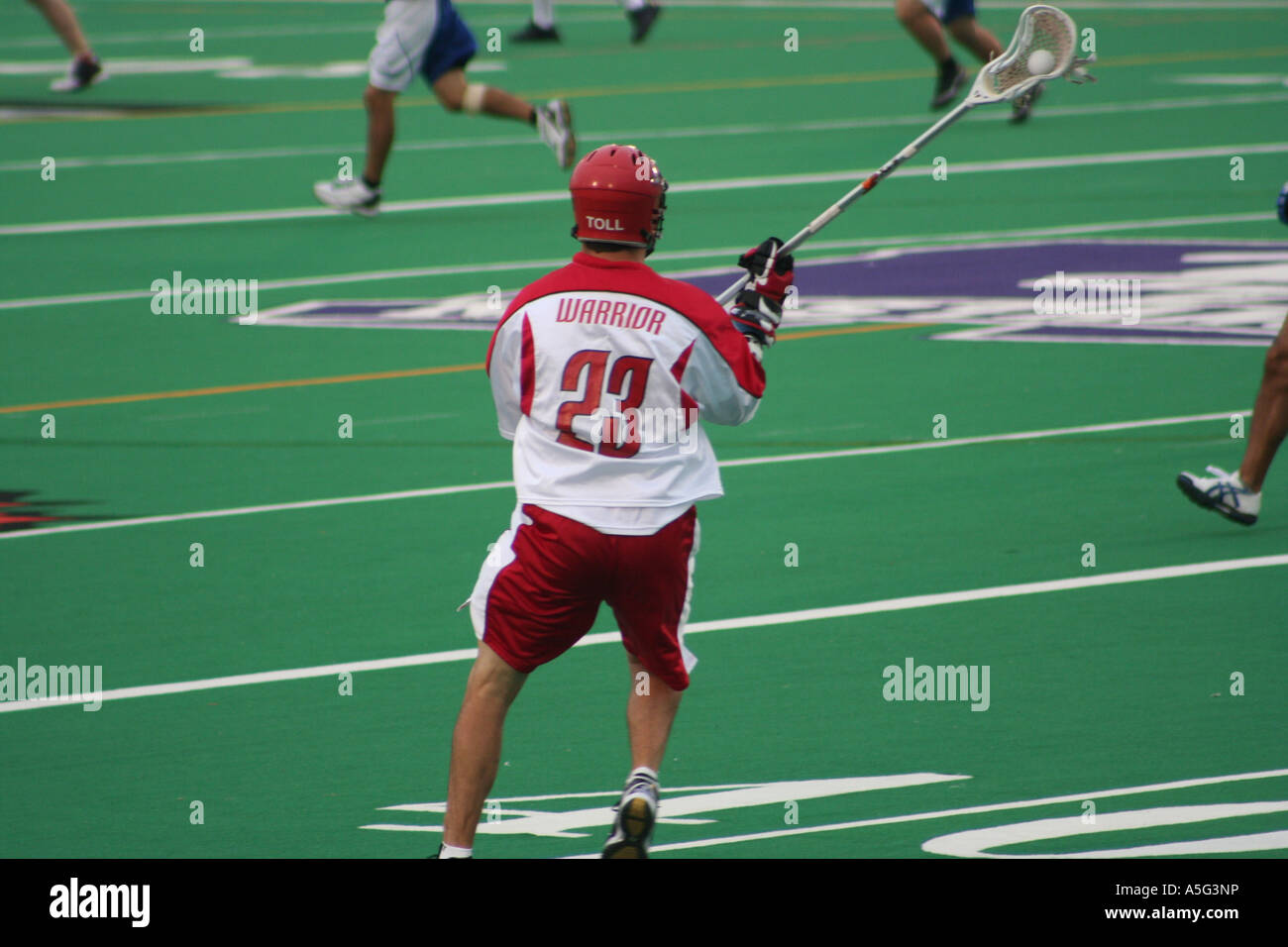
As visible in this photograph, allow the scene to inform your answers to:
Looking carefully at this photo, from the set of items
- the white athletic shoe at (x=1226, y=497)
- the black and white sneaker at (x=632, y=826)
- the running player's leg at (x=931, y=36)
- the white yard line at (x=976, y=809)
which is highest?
the running player's leg at (x=931, y=36)

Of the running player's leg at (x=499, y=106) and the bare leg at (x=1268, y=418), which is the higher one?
the running player's leg at (x=499, y=106)

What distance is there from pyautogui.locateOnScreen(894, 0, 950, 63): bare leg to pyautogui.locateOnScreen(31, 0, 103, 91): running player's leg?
7.80 metres

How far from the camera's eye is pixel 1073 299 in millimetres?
14438

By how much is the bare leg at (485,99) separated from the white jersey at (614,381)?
11601 millimetres

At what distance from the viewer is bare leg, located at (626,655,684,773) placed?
20.5 feet

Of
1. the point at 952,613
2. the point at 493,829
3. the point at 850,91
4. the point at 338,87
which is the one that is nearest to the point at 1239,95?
the point at 850,91

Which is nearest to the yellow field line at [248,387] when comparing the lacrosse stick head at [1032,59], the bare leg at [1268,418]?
the bare leg at [1268,418]

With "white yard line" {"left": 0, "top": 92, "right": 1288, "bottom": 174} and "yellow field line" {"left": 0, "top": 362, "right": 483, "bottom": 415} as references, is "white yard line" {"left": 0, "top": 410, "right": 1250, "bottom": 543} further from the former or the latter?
"white yard line" {"left": 0, "top": 92, "right": 1288, "bottom": 174}

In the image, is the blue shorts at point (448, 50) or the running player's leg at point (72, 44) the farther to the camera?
the running player's leg at point (72, 44)

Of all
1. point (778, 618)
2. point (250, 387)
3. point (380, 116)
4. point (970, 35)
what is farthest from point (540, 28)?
point (778, 618)

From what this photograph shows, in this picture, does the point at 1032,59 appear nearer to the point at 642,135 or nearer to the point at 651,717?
the point at 651,717

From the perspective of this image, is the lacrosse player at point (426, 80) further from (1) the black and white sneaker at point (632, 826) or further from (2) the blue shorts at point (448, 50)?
(1) the black and white sneaker at point (632, 826)

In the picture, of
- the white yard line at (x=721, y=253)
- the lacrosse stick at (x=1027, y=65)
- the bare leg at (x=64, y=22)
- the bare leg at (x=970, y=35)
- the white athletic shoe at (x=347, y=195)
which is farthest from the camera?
the bare leg at (x=64, y=22)

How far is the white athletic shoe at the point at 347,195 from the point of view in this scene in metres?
17.8
